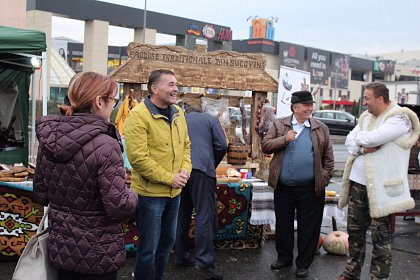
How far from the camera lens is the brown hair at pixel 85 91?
2.53 meters

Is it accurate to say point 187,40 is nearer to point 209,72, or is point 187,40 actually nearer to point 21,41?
point 209,72

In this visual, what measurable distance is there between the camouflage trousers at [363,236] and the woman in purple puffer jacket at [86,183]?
2.50 meters

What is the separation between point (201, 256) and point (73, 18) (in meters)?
31.4

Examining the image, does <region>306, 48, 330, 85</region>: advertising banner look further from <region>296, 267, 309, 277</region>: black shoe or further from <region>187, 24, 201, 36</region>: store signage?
<region>296, 267, 309, 277</region>: black shoe

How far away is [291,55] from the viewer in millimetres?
66125

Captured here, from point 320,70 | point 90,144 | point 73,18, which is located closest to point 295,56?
point 320,70

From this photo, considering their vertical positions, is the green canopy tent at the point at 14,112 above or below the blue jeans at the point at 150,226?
above

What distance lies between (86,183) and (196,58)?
4.07m

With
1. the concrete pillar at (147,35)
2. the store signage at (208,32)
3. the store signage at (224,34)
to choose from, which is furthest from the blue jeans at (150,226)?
the store signage at (224,34)

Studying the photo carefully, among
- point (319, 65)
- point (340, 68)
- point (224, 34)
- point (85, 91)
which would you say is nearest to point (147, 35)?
point (224, 34)

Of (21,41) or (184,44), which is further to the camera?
(184,44)

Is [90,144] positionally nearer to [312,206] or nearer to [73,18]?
[312,206]

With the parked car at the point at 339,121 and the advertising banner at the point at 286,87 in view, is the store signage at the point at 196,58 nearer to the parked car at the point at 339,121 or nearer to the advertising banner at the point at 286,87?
the advertising banner at the point at 286,87

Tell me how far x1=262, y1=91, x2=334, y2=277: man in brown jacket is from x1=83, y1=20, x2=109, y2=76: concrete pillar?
29.8 meters
